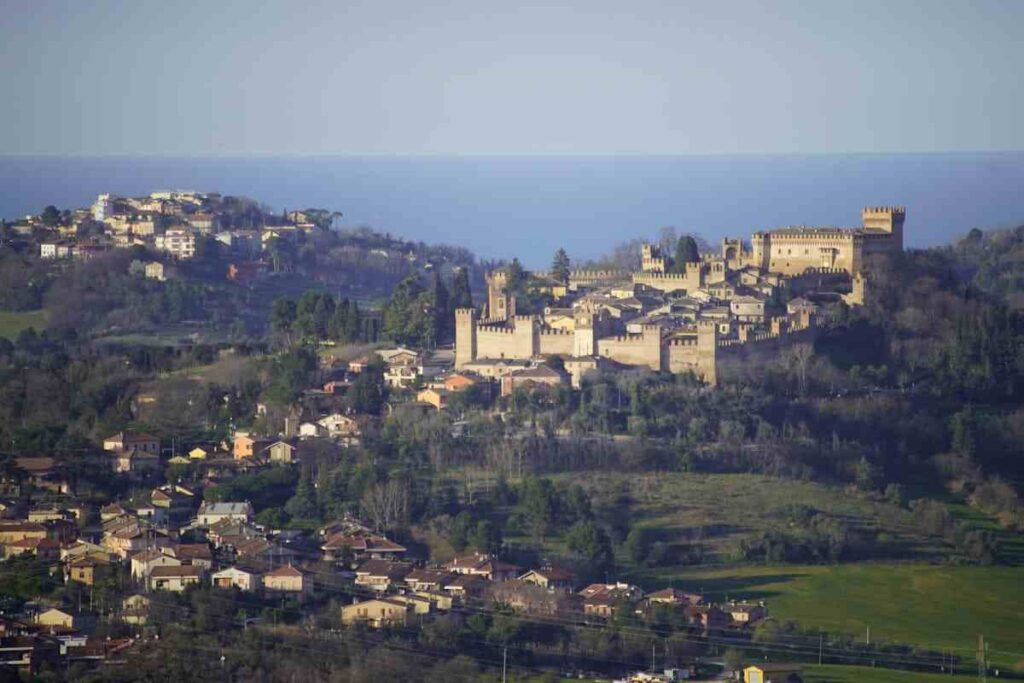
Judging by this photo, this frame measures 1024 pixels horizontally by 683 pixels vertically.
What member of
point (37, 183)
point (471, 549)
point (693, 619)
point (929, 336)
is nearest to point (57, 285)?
point (929, 336)

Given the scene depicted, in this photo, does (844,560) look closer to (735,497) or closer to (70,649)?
(735,497)

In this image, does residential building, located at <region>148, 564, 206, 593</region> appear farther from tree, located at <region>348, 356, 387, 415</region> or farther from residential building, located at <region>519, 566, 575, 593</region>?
tree, located at <region>348, 356, 387, 415</region>

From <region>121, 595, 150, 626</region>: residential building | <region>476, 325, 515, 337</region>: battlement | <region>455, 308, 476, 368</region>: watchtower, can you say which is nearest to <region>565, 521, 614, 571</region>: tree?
<region>121, 595, 150, 626</region>: residential building

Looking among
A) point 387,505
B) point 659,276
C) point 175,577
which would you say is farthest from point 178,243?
point 175,577

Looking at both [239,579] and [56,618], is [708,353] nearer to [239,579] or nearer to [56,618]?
[239,579]

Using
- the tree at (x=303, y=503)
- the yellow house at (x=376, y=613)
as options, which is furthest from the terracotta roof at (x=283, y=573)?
the tree at (x=303, y=503)

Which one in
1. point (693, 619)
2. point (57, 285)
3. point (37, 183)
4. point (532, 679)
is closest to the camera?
point (532, 679)
